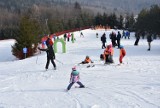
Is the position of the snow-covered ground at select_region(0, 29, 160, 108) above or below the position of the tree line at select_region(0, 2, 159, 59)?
below

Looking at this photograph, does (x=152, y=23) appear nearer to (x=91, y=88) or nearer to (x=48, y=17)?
(x=91, y=88)

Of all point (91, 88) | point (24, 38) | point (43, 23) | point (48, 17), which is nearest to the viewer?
point (91, 88)

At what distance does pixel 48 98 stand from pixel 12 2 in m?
190

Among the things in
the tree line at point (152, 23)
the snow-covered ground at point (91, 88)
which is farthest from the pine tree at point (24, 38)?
the tree line at point (152, 23)

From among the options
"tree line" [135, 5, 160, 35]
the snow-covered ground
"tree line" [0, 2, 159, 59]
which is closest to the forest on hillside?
"tree line" [0, 2, 159, 59]

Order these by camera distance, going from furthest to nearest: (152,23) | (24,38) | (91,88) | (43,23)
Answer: (43,23) < (152,23) < (24,38) < (91,88)

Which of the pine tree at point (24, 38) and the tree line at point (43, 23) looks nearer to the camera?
the pine tree at point (24, 38)

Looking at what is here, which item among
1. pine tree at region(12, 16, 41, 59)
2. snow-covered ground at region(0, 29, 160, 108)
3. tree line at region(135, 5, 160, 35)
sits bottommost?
snow-covered ground at region(0, 29, 160, 108)

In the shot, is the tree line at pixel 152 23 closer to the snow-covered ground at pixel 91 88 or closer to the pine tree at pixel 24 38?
the pine tree at pixel 24 38

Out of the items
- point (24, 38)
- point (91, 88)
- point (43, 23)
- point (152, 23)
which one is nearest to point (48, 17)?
point (43, 23)

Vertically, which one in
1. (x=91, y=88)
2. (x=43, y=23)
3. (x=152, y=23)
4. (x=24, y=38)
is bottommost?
(x=91, y=88)

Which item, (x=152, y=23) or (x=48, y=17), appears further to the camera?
(x=48, y=17)

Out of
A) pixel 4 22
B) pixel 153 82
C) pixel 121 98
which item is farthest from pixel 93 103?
pixel 4 22

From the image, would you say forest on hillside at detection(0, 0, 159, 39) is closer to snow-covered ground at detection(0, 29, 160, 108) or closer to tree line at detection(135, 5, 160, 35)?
tree line at detection(135, 5, 160, 35)
